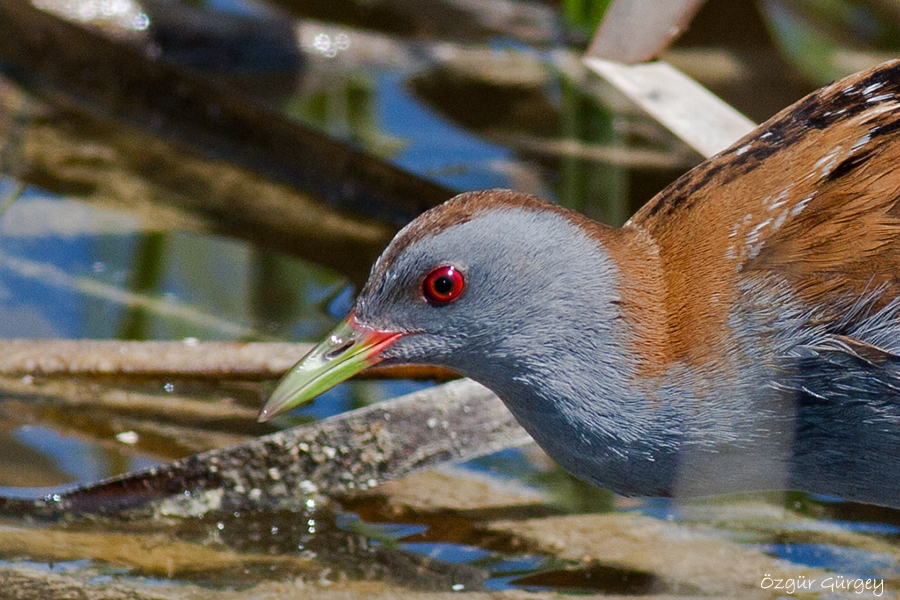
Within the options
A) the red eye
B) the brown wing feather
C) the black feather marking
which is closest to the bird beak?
the red eye

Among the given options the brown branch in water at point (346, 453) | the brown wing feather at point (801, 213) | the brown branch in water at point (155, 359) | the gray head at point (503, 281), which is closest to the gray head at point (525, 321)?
the gray head at point (503, 281)

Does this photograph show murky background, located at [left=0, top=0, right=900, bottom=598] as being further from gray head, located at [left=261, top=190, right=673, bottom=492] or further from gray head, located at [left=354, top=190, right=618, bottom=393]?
gray head, located at [left=354, top=190, right=618, bottom=393]

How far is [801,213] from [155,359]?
1690 mm

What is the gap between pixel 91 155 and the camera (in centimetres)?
455

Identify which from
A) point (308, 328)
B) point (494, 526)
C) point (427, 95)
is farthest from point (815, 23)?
point (494, 526)

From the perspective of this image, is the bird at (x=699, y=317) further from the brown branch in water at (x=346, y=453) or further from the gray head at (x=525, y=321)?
the brown branch in water at (x=346, y=453)

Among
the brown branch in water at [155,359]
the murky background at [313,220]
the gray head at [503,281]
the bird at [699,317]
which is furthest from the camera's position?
the brown branch in water at [155,359]

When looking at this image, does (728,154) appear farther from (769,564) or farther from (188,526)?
(188,526)

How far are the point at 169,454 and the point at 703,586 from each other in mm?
1379

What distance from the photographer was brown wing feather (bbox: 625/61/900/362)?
232 centimetres

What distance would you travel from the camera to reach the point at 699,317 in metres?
2.40

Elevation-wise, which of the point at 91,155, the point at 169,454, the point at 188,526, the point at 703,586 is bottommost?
the point at 703,586

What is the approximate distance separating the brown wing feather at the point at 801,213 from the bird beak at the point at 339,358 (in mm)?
597

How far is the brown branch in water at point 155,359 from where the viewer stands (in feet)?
10.4
